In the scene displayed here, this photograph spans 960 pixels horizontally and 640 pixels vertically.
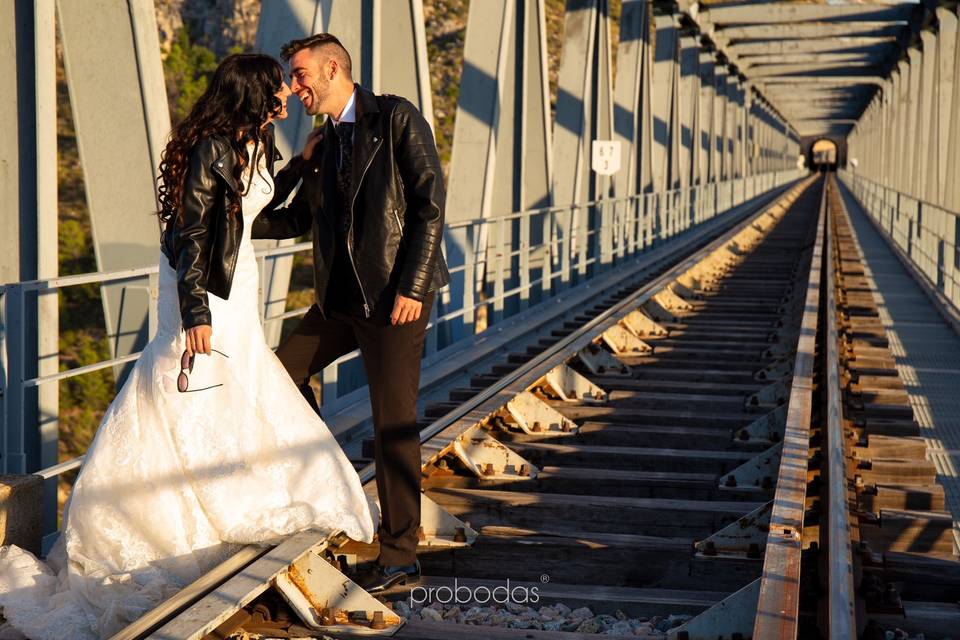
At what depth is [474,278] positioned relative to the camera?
1172 cm

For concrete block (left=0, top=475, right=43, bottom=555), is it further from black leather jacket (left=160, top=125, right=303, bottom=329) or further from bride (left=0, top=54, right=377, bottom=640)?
black leather jacket (left=160, top=125, right=303, bottom=329)

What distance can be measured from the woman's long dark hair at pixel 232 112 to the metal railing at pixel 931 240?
11066 millimetres

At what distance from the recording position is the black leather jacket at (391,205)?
438cm

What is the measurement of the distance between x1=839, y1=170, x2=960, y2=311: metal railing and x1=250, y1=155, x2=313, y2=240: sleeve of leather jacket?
10.6 metres

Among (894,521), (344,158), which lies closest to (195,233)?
(344,158)

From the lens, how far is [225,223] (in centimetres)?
427

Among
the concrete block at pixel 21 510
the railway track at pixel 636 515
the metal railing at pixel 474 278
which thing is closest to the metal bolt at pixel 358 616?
the railway track at pixel 636 515

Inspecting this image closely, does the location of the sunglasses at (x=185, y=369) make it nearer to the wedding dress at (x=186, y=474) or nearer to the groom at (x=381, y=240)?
the wedding dress at (x=186, y=474)

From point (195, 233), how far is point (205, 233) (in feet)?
0.12

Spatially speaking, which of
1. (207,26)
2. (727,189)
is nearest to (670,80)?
(727,189)

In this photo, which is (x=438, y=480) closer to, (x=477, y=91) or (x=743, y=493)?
(x=743, y=493)

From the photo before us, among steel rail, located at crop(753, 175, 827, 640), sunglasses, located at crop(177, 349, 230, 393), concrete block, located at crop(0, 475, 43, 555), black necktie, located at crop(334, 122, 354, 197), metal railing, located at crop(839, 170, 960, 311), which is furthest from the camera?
metal railing, located at crop(839, 170, 960, 311)

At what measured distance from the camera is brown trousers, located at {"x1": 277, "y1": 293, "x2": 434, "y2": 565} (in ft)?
14.7

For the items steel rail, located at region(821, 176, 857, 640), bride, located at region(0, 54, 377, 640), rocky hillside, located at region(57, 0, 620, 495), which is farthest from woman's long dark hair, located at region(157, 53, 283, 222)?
rocky hillside, located at region(57, 0, 620, 495)
